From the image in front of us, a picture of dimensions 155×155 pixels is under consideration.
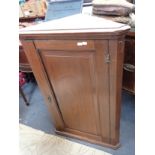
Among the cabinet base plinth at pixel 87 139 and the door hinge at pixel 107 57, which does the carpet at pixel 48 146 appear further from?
the door hinge at pixel 107 57

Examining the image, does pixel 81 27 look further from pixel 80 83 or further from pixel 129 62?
pixel 129 62

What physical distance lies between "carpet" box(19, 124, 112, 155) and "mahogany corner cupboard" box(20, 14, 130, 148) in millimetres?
96

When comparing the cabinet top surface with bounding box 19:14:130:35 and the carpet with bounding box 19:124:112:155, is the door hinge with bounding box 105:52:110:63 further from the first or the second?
the carpet with bounding box 19:124:112:155

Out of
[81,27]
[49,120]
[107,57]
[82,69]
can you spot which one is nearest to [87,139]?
[49,120]

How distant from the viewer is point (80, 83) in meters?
1.25

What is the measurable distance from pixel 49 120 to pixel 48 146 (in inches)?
12.5

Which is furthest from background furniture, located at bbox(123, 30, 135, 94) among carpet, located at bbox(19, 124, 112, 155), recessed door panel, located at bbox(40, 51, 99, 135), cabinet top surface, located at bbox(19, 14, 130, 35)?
carpet, located at bbox(19, 124, 112, 155)

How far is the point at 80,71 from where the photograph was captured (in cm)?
119

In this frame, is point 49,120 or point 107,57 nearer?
point 107,57
